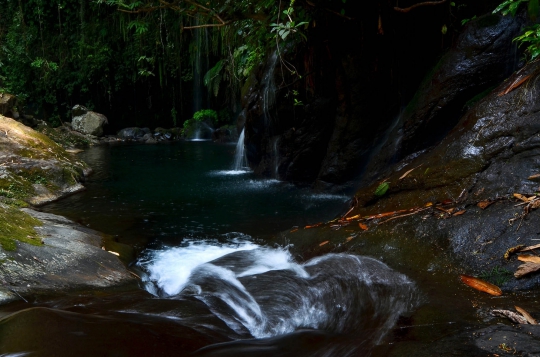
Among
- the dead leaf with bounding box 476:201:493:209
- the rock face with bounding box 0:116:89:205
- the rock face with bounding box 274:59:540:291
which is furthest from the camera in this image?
the rock face with bounding box 0:116:89:205

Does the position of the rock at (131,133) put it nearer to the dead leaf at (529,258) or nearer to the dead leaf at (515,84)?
the dead leaf at (515,84)

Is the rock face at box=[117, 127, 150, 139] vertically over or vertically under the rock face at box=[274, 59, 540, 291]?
under

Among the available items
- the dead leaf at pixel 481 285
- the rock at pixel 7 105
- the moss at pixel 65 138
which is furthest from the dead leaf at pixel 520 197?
the moss at pixel 65 138

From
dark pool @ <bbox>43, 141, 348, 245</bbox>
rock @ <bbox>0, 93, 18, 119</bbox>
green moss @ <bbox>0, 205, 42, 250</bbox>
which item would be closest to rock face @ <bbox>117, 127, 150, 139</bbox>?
rock @ <bbox>0, 93, 18, 119</bbox>

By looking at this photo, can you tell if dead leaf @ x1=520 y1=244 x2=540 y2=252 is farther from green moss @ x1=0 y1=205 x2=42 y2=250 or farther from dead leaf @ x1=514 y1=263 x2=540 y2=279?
green moss @ x1=0 y1=205 x2=42 y2=250

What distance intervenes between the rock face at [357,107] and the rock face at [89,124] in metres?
11.3

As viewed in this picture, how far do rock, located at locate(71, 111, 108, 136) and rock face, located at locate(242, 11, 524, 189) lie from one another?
37.1ft

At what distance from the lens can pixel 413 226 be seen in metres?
3.78

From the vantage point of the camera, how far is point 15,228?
4.14m

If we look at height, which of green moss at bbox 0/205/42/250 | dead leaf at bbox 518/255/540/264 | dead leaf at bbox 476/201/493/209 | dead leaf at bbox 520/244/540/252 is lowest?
green moss at bbox 0/205/42/250

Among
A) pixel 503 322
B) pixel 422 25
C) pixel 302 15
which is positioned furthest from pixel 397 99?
pixel 503 322

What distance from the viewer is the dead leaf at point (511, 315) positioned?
2336 millimetres

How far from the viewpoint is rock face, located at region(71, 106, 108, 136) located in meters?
19.6

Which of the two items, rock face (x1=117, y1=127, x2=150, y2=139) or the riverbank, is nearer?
the riverbank
